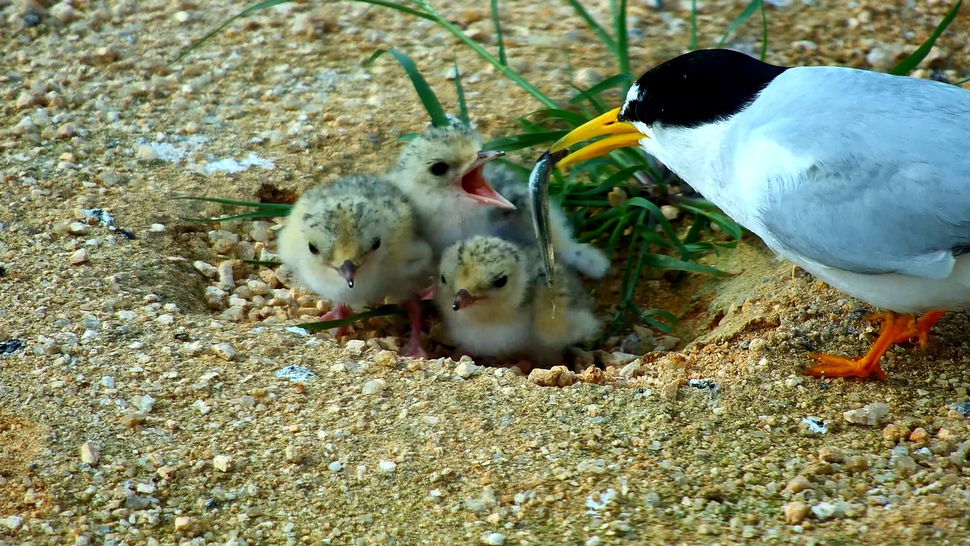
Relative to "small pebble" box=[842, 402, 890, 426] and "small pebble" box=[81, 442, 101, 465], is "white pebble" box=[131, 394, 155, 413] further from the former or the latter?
"small pebble" box=[842, 402, 890, 426]

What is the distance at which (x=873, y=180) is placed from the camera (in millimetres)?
2891

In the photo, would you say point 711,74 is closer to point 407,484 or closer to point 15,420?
point 407,484

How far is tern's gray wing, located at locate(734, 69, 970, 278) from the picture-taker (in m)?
2.83

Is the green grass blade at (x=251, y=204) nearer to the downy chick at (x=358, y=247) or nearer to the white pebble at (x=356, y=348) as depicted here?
the downy chick at (x=358, y=247)

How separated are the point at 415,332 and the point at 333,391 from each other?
83cm

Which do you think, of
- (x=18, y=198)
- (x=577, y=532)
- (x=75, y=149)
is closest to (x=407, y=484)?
(x=577, y=532)

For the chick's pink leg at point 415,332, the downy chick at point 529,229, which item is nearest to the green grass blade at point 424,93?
the downy chick at point 529,229

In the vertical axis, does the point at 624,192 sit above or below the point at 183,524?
below

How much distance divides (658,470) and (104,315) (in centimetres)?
199

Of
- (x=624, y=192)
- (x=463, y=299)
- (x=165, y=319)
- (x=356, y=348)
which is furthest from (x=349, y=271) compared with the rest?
(x=624, y=192)

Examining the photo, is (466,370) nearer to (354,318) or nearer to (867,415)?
(354,318)

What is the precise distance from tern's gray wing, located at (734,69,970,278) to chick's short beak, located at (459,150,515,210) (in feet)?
4.21

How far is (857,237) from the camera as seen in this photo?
290cm

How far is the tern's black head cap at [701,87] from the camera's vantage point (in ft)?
10.4
